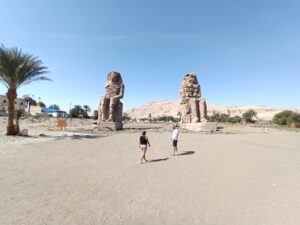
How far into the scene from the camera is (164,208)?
174 inches

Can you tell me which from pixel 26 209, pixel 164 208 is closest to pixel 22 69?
pixel 26 209

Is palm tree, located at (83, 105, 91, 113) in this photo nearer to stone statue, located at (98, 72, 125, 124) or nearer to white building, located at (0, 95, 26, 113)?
white building, located at (0, 95, 26, 113)

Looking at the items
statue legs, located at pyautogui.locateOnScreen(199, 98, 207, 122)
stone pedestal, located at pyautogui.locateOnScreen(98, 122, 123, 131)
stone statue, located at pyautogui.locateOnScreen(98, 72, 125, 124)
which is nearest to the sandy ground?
stone pedestal, located at pyautogui.locateOnScreen(98, 122, 123, 131)

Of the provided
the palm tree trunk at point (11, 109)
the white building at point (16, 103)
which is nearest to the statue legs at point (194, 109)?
the palm tree trunk at point (11, 109)

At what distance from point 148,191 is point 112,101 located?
20566mm

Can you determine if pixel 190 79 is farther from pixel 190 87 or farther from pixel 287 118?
pixel 287 118

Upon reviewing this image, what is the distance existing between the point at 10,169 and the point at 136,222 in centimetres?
546

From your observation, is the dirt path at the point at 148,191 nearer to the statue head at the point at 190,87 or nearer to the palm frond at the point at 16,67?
the palm frond at the point at 16,67

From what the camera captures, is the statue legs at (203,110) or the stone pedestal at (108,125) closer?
the stone pedestal at (108,125)

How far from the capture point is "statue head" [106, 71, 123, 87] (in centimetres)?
2633

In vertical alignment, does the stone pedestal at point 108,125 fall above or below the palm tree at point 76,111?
below

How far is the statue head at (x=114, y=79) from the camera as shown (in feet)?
86.4

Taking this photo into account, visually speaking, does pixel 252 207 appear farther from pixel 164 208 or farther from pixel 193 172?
pixel 193 172

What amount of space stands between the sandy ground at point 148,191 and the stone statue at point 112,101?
632 inches
